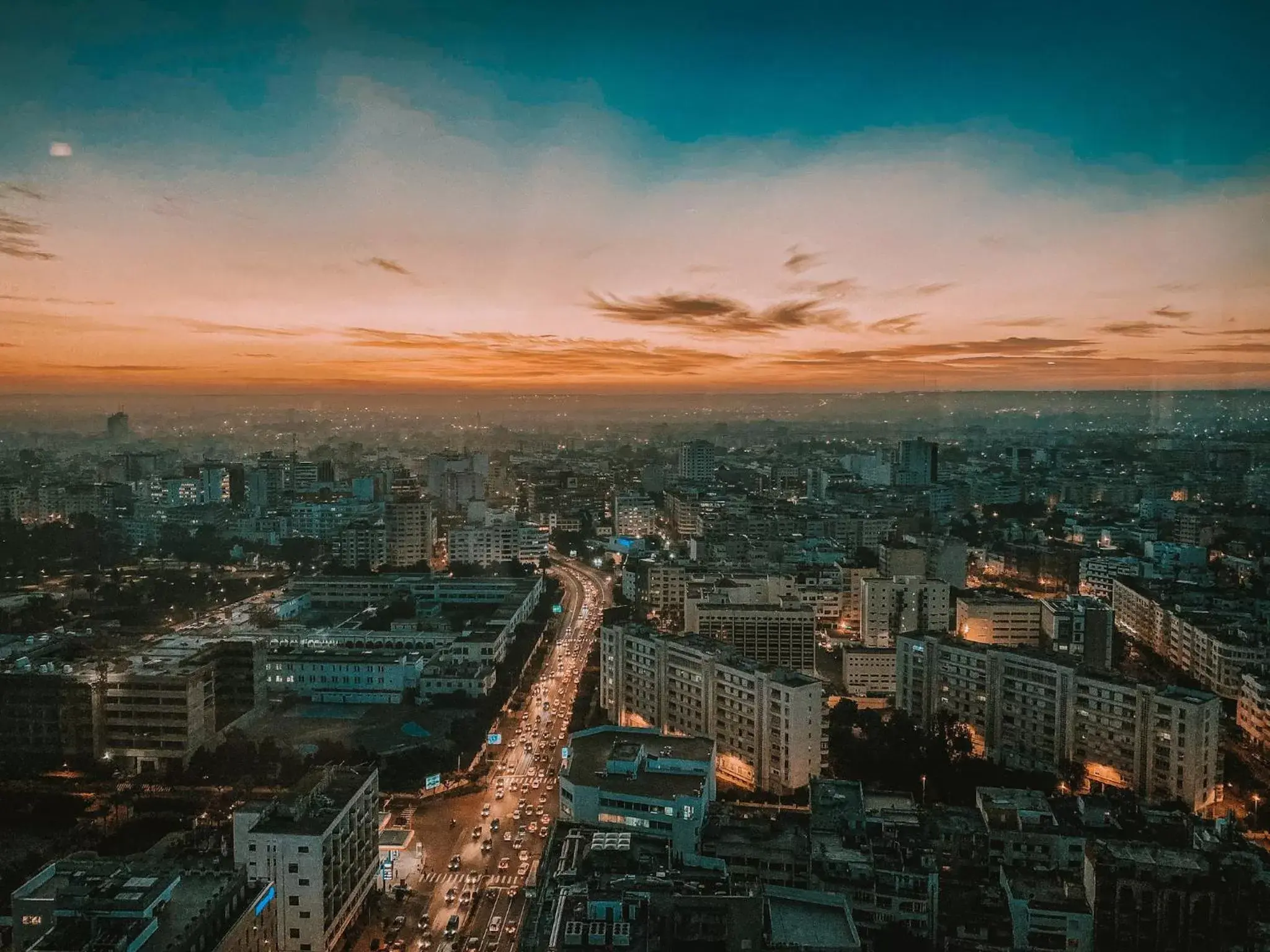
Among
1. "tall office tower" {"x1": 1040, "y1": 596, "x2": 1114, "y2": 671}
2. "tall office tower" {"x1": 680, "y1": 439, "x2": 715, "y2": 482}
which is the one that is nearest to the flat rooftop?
"tall office tower" {"x1": 1040, "y1": 596, "x2": 1114, "y2": 671}

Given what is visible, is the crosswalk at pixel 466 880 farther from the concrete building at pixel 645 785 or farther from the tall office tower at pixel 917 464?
the tall office tower at pixel 917 464

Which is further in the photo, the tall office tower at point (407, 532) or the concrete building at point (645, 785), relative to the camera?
the tall office tower at point (407, 532)

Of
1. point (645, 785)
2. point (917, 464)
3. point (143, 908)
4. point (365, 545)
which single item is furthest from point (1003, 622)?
point (365, 545)

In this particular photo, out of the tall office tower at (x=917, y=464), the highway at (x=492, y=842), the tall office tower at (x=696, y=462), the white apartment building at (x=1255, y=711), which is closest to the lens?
the highway at (x=492, y=842)

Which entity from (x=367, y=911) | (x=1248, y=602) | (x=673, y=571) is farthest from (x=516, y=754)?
(x=1248, y=602)

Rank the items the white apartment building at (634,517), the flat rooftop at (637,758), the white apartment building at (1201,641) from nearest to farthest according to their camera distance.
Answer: the flat rooftop at (637,758) < the white apartment building at (1201,641) < the white apartment building at (634,517)

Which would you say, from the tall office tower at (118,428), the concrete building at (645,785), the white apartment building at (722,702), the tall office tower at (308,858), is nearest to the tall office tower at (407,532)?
the tall office tower at (118,428)

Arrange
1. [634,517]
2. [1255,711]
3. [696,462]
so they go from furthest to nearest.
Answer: [696,462] < [634,517] < [1255,711]

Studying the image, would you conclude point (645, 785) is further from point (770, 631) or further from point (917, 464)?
point (917, 464)
